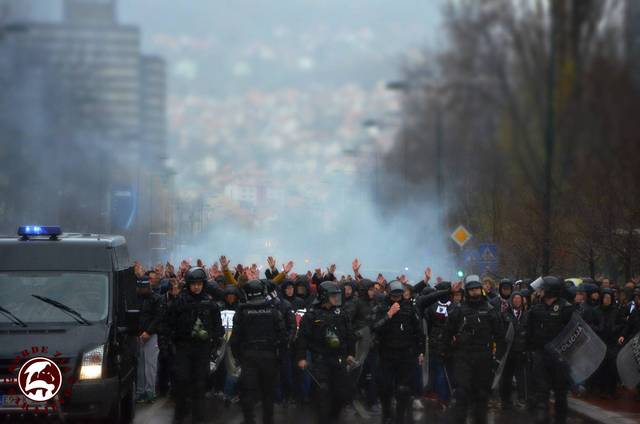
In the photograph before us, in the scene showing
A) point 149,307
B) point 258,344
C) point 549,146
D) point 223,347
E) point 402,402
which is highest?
point 549,146

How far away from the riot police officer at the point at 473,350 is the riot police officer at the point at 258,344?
1.63 metres

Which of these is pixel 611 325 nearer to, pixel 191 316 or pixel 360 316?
pixel 360 316

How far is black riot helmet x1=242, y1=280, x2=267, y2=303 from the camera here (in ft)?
42.0

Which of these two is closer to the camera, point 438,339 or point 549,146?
point 438,339

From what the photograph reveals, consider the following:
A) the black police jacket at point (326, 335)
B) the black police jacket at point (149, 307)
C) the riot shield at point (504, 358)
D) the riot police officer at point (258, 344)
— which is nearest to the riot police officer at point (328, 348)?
the black police jacket at point (326, 335)

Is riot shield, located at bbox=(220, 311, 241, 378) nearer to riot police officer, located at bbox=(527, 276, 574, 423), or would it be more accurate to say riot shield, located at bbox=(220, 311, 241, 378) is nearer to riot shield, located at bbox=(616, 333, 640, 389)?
riot police officer, located at bbox=(527, 276, 574, 423)

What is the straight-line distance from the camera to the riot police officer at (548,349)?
13398 mm

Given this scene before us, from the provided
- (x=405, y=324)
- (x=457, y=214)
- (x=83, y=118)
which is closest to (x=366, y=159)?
(x=457, y=214)

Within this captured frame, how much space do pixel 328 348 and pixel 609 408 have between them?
14.6ft

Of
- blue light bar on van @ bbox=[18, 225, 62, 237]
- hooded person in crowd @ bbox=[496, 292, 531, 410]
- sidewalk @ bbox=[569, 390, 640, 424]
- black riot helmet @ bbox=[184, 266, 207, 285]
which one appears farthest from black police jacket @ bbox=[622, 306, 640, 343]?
blue light bar on van @ bbox=[18, 225, 62, 237]

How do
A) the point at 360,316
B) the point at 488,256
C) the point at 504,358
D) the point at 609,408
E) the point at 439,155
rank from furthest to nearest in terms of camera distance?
the point at 439,155, the point at 488,256, the point at 504,358, the point at 609,408, the point at 360,316

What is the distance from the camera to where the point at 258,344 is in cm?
1272

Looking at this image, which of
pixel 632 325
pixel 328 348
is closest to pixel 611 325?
pixel 632 325

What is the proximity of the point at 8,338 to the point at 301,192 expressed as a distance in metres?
28.8
